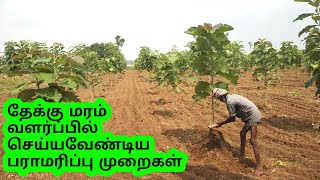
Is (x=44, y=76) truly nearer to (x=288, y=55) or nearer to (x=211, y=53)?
(x=211, y=53)

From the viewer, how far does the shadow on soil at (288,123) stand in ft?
33.1

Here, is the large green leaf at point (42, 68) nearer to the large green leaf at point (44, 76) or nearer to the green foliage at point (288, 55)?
the large green leaf at point (44, 76)

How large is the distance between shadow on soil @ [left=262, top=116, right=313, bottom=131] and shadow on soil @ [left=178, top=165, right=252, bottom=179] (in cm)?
433

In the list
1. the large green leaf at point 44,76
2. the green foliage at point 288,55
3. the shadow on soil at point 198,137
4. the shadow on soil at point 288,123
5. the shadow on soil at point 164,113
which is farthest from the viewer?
the green foliage at point 288,55

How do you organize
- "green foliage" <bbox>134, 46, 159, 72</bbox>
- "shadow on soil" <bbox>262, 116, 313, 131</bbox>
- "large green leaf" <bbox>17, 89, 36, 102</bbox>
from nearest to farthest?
1. "large green leaf" <bbox>17, 89, 36, 102</bbox>
2. "shadow on soil" <bbox>262, 116, 313, 131</bbox>
3. "green foliage" <bbox>134, 46, 159, 72</bbox>

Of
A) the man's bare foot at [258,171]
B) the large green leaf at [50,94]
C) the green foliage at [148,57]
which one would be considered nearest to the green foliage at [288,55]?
the green foliage at [148,57]

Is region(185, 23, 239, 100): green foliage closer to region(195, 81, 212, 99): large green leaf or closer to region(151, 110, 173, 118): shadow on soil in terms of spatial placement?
region(195, 81, 212, 99): large green leaf

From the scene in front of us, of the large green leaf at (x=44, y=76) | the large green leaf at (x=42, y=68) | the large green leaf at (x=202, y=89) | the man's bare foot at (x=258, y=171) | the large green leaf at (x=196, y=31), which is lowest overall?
the man's bare foot at (x=258, y=171)

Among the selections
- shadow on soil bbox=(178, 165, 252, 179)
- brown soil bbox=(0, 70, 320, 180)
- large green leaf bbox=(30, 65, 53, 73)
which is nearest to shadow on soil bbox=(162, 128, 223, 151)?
brown soil bbox=(0, 70, 320, 180)

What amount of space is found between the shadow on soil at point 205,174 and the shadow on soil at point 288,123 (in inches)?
171

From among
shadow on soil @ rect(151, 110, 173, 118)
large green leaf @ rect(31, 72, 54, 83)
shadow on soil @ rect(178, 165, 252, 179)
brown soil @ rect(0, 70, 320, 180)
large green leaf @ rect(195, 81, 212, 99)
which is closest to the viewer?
large green leaf @ rect(31, 72, 54, 83)

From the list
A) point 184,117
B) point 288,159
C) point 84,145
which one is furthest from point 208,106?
point 84,145

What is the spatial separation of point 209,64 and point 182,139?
239cm

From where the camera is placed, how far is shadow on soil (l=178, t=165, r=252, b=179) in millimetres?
6406
